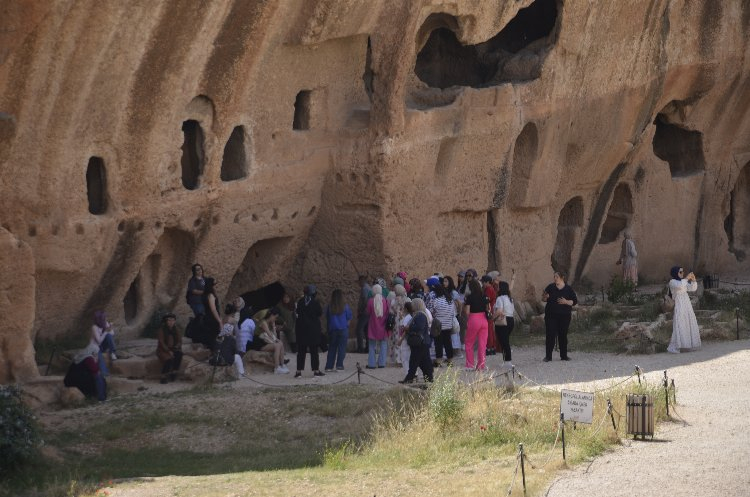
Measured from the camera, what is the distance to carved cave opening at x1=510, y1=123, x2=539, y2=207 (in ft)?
79.1

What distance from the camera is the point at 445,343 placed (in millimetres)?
19078

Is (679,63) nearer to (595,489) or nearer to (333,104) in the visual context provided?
(333,104)

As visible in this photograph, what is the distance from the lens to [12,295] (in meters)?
16.1

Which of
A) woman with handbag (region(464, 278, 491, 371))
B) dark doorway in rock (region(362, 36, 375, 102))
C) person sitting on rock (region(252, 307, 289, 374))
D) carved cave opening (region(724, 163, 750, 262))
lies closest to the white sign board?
woman with handbag (region(464, 278, 491, 371))

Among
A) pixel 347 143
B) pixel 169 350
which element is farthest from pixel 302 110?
pixel 169 350

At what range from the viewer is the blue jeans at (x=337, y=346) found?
60.5ft

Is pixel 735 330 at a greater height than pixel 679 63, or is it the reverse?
pixel 679 63

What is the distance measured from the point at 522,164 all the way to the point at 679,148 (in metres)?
6.20

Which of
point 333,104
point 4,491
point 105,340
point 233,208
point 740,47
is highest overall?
point 740,47

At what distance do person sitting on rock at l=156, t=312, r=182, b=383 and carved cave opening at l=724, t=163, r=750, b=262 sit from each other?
15.9 m

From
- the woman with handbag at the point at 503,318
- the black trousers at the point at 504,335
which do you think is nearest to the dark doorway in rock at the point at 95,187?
the woman with handbag at the point at 503,318

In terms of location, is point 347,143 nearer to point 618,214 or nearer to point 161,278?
point 161,278

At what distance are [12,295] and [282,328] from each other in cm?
505

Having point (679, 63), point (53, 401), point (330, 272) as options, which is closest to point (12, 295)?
point (53, 401)
